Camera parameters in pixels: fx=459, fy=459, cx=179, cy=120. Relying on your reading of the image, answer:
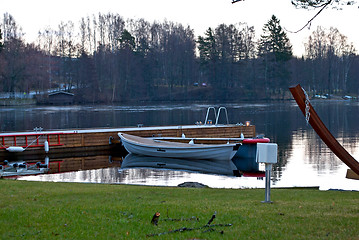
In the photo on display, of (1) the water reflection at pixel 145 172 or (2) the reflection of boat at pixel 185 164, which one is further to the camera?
(2) the reflection of boat at pixel 185 164

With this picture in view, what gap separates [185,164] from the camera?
25.1 meters

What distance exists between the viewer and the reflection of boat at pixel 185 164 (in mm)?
23453

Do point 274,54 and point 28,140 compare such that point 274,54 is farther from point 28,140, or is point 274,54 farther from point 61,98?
point 28,140

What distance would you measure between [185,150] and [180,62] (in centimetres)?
9447

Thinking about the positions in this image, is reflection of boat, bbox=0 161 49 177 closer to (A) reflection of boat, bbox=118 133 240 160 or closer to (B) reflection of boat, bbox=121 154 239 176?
(B) reflection of boat, bbox=121 154 239 176

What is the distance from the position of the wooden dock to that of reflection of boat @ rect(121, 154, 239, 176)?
10.9 ft

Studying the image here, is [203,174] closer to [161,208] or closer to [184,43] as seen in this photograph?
[161,208]

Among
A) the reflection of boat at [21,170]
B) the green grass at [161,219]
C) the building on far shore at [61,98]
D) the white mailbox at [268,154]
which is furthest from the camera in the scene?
the building on far shore at [61,98]

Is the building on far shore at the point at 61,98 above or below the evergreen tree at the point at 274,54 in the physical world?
below

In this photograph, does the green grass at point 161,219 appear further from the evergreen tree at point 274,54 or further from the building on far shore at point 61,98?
the evergreen tree at point 274,54

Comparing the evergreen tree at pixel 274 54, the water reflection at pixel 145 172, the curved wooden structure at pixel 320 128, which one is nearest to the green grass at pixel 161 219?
the curved wooden structure at pixel 320 128

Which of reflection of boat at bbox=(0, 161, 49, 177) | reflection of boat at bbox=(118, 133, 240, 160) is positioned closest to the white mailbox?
reflection of boat at bbox=(0, 161, 49, 177)

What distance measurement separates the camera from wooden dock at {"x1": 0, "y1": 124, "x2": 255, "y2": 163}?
27.2 metres

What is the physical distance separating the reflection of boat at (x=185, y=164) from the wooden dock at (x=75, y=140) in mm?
3330
